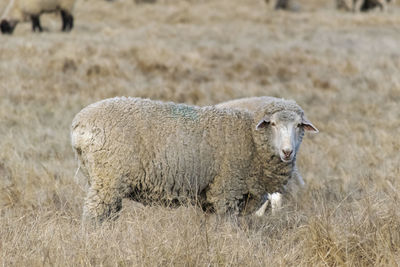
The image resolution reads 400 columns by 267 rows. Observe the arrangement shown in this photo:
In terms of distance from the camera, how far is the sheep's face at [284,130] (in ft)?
14.4

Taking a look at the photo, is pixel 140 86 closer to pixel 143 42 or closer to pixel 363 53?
pixel 143 42

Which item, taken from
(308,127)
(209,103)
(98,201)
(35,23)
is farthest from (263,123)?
(35,23)

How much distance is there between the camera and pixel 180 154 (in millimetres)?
4512

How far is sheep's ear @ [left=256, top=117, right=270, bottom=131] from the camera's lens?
458cm

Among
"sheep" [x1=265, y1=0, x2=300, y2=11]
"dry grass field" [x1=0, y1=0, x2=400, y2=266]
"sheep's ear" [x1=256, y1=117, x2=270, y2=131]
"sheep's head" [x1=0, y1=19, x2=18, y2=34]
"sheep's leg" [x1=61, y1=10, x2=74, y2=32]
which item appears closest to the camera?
"dry grass field" [x1=0, y1=0, x2=400, y2=266]

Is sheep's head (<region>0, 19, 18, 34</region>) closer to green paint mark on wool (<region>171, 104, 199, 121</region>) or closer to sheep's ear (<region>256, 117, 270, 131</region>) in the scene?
green paint mark on wool (<region>171, 104, 199, 121</region>)

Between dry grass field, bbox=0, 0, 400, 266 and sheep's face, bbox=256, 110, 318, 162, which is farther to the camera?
sheep's face, bbox=256, 110, 318, 162

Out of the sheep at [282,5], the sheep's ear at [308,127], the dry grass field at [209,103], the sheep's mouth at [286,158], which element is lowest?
the sheep at [282,5]

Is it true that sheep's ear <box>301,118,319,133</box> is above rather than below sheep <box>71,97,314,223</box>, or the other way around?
above

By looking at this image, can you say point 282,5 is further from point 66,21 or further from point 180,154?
point 180,154

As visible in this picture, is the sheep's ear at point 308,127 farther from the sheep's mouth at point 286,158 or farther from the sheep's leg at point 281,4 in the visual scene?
the sheep's leg at point 281,4

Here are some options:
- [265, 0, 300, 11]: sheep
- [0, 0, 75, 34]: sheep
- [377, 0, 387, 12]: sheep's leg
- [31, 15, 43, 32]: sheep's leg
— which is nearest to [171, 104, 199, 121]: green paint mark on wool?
[0, 0, 75, 34]: sheep

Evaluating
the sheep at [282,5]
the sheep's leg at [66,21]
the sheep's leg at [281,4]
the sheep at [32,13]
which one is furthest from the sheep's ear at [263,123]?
the sheep's leg at [281,4]

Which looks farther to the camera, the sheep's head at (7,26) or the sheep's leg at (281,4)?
the sheep's leg at (281,4)
